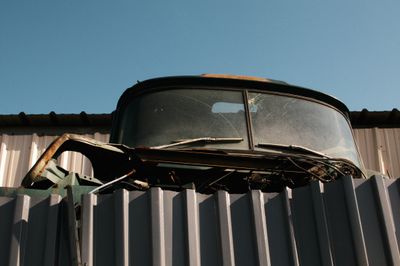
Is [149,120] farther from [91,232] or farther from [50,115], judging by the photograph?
[50,115]

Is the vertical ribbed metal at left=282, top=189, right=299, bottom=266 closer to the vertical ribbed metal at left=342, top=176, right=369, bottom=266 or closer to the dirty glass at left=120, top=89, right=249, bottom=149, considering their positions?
the vertical ribbed metal at left=342, top=176, right=369, bottom=266

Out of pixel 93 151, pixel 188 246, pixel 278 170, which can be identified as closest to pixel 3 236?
pixel 188 246

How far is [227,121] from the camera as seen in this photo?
5176 millimetres

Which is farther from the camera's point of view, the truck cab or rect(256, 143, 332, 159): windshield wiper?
rect(256, 143, 332, 159): windshield wiper

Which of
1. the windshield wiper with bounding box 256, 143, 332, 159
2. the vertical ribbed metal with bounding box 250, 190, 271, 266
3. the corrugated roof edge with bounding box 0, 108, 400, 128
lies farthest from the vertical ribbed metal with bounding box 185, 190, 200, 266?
the corrugated roof edge with bounding box 0, 108, 400, 128

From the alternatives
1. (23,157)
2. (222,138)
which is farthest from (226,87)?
(23,157)

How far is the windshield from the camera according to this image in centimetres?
505

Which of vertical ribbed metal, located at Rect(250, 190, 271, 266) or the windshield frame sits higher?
the windshield frame

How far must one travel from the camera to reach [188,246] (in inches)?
122

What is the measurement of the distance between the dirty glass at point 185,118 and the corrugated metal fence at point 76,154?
8190mm

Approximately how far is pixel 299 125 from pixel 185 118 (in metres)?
1.12

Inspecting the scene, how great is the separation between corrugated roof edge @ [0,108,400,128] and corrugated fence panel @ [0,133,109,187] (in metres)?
0.33

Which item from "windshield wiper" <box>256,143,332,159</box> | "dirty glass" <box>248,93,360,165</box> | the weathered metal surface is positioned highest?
"dirty glass" <box>248,93,360,165</box>

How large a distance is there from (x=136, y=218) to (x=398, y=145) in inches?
482
